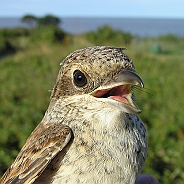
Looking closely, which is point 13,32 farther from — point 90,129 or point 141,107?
point 90,129

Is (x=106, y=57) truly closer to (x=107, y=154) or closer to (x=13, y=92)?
(x=107, y=154)

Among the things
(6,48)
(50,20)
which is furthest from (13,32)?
(50,20)

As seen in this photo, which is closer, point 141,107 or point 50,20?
point 141,107

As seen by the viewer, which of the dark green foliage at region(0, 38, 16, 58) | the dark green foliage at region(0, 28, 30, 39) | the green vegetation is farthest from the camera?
the dark green foliage at region(0, 28, 30, 39)

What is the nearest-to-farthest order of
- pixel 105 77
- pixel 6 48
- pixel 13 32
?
pixel 105 77, pixel 6 48, pixel 13 32

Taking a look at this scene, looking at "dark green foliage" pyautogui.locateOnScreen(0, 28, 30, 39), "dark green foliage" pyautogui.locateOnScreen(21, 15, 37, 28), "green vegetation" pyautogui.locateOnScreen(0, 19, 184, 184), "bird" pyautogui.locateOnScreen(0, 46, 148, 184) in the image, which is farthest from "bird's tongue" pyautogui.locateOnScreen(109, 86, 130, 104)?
"dark green foliage" pyautogui.locateOnScreen(21, 15, 37, 28)

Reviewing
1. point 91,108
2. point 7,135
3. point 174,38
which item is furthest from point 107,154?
point 174,38

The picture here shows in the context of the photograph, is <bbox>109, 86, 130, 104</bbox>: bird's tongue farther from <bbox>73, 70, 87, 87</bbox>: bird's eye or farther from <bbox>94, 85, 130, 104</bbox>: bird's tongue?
<bbox>73, 70, 87, 87</bbox>: bird's eye
